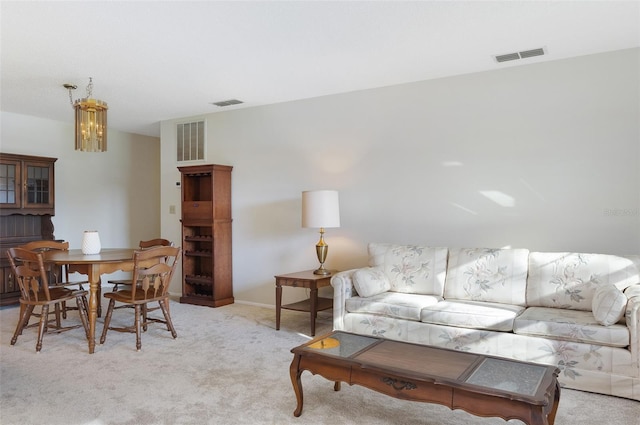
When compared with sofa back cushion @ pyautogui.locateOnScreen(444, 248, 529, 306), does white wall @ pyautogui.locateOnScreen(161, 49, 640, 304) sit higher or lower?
higher

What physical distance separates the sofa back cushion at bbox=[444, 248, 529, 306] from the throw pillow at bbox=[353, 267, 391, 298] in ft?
1.78

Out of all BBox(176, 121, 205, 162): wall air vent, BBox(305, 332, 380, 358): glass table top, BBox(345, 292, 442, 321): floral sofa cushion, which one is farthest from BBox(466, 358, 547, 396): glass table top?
BBox(176, 121, 205, 162): wall air vent

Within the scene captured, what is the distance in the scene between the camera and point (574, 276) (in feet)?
10.8

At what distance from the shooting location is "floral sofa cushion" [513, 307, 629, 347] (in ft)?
9.03

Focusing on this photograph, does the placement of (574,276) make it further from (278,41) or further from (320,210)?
(278,41)

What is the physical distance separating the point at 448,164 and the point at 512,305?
1.47 m

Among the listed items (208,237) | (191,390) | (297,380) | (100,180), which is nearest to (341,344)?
(297,380)

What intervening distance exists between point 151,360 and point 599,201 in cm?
383

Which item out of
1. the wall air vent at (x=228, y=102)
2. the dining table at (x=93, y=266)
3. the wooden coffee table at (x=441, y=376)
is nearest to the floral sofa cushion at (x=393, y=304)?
the wooden coffee table at (x=441, y=376)

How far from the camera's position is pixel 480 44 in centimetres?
346

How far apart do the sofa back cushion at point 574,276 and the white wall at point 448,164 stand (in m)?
0.42

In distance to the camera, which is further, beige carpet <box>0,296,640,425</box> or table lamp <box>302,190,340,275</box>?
table lamp <box>302,190,340,275</box>

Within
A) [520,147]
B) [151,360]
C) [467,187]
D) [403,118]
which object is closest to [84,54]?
[151,360]

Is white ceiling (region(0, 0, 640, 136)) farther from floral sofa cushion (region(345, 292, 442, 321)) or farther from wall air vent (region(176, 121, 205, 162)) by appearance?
floral sofa cushion (region(345, 292, 442, 321))
